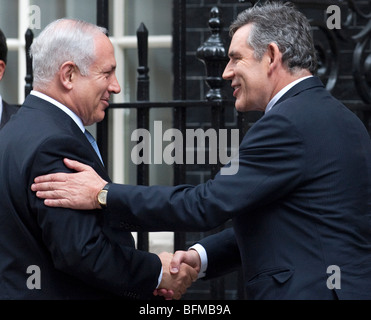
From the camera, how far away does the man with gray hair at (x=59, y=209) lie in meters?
3.21

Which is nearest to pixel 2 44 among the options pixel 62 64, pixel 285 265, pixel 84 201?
pixel 62 64

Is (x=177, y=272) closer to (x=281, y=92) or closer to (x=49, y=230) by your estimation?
(x=49, y=230)

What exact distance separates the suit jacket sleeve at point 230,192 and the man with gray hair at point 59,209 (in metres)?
0.14

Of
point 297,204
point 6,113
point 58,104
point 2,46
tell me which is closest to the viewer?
point 297,204

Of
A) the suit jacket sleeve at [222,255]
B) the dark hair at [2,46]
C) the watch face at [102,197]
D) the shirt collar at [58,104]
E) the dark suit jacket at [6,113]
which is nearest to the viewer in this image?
the watch face at [102,197]

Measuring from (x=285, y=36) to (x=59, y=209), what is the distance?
106 centimetres

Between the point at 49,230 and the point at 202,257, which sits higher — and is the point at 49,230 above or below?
above

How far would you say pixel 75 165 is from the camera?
3273 millimetres

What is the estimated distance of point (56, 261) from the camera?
10.6ft

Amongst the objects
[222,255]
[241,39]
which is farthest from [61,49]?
[222,255]

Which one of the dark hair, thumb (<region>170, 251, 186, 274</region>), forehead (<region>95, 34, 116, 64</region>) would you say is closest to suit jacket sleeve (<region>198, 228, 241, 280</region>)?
thumb (<region>170, 251, 186, 274</region>)

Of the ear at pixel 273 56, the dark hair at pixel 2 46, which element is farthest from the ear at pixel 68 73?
the dark hair at pixel 2 46

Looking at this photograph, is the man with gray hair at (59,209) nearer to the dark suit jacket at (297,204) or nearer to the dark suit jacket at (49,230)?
the dark suit jacket at (49,230)
